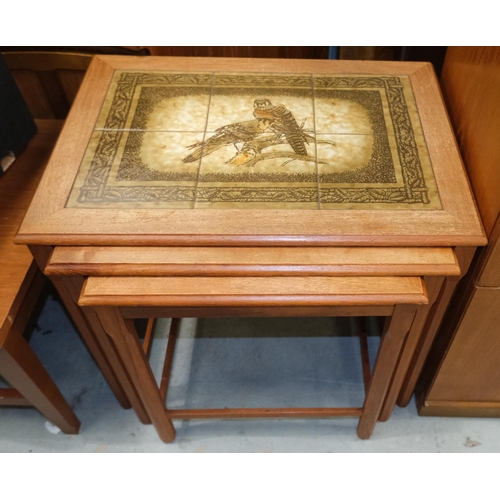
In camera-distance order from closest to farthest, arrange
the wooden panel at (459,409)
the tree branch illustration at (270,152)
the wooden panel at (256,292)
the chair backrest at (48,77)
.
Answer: the wooden panel at (256,292)
the tree branch illustration at (270,152)
the wooden panel at (459,409)
the chair backrest at (48,77)

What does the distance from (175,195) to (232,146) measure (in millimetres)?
158

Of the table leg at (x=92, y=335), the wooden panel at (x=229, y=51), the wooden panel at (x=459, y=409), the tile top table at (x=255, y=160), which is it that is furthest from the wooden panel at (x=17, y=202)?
the wooden panel at (x=459, y=409)

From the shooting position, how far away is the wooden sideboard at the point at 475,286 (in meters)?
0.82

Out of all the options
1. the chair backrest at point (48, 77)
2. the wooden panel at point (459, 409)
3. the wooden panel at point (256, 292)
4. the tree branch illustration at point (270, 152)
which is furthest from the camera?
A: the chair backrest at point (48, 77)

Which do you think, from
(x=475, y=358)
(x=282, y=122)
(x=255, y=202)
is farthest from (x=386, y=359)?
(x=282, y=122)

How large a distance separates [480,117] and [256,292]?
0.49 meters

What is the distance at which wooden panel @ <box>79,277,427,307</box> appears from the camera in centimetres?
78

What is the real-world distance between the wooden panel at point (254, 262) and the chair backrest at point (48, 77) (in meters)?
0.80

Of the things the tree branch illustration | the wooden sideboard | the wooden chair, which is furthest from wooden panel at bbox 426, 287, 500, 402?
the wooden chair

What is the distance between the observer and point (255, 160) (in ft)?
3.00

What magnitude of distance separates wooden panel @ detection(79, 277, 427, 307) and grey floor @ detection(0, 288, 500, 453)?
0.63 meters

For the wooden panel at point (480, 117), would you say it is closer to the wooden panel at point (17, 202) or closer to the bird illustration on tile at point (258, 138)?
the bird illustration on tile at point (258, 138)

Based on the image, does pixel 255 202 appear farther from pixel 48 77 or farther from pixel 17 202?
pixel 48 77

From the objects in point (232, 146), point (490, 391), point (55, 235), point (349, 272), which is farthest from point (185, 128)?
point (490, 391)
